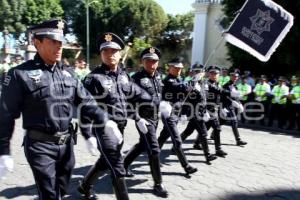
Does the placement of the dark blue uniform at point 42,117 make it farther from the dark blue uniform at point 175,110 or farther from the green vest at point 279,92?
the green vest at point 279,92

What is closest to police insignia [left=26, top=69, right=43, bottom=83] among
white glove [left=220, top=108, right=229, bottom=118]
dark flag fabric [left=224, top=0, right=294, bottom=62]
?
dark flag fabric [left=224, top=0, right=294, bottom=62]

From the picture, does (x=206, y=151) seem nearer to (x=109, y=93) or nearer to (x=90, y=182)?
(x=90, y=182)

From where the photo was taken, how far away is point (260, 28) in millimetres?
6391

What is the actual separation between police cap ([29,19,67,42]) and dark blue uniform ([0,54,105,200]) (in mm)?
209

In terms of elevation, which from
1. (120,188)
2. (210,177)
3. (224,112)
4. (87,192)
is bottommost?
(210,177)

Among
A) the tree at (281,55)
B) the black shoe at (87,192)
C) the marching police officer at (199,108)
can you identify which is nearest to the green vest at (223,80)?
the tree at (281,55)

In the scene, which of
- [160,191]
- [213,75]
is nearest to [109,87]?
[160,191]

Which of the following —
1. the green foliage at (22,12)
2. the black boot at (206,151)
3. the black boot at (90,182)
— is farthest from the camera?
the green foliage at (22,12)

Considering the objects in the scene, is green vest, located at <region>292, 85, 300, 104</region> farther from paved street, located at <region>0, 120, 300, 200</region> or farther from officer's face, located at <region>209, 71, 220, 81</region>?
officer's face, located at <region>209, 71, 220, 81</region>

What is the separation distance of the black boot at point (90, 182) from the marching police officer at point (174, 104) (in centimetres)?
142

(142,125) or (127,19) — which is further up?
(127,19)

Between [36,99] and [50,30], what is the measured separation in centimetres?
61

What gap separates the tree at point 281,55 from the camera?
15.5 meters

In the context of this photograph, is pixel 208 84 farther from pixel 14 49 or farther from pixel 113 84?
pixel 14 49
